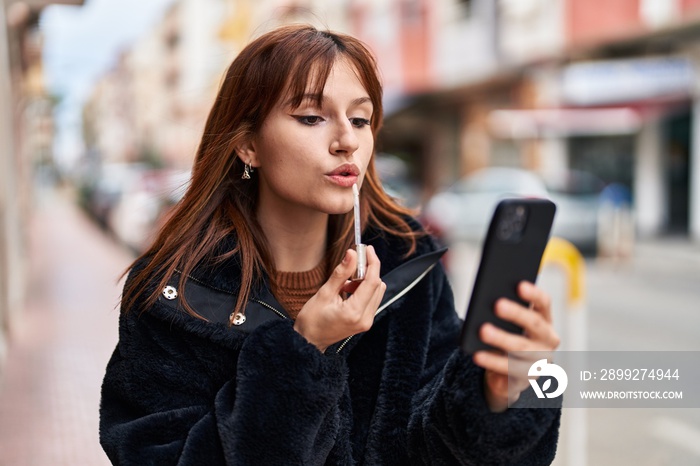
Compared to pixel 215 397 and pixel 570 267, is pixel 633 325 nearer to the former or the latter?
pixel 570 267

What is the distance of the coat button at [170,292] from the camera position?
1668 mm

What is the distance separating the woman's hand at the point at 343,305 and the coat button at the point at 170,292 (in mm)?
292

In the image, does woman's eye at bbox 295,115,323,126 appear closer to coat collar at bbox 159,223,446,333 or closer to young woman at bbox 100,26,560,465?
young woman at bbox 100,26,560,465

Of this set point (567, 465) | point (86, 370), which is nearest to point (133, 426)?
point (567, 465)

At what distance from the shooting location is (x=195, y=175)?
190cm

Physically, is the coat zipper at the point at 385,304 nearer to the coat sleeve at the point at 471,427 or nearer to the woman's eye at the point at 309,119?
the coat sleeve at the point at 471,427

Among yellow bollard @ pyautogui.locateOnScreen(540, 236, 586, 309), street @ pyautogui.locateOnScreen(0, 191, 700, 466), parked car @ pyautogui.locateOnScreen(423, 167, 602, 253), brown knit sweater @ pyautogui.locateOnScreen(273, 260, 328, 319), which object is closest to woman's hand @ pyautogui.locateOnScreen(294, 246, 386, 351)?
brown knit sweater @ pyautogui.locateOnScreen(273, 260, 328, 319)

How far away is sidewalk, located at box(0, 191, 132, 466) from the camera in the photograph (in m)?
5.17

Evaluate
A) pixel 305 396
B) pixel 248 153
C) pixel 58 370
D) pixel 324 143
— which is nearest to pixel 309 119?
pixel 324 143

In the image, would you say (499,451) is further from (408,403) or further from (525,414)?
(408,403)

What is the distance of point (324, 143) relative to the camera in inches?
64.7

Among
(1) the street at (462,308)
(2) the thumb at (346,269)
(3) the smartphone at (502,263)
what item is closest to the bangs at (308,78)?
(2) the thumb at (346,269)

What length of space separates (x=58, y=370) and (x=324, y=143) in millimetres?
6122

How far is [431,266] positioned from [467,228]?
46.1 feet
